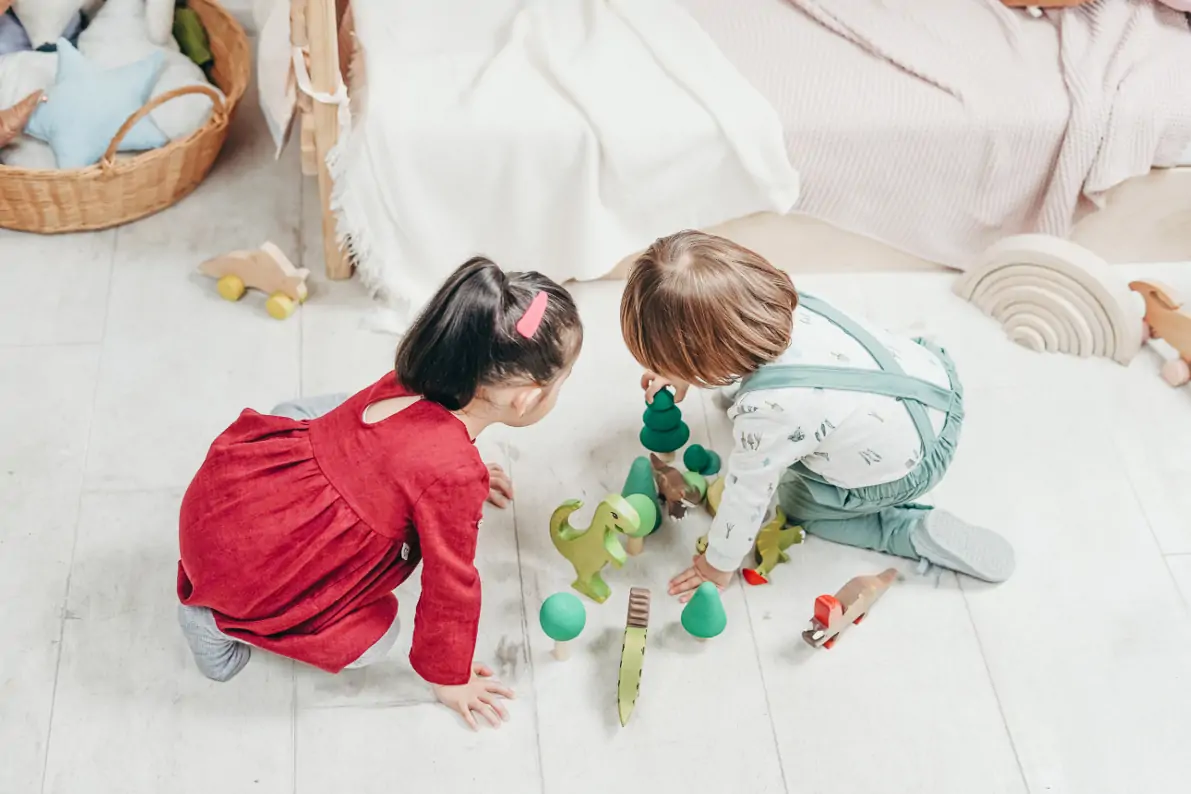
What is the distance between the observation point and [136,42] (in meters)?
1.90

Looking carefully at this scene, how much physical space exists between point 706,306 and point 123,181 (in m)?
1.00

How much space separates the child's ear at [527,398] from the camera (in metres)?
1.15

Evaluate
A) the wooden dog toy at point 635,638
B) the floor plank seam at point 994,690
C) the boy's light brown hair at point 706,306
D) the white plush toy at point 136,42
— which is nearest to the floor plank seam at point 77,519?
the white plush toy at point 136,42

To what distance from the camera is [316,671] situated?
4.50ft

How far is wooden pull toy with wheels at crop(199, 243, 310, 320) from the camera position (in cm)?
169

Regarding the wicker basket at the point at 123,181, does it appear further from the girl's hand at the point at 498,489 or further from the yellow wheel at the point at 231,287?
the girl's hand at the point at 498,489

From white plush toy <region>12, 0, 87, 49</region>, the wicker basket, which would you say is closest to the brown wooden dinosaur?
the wicker basket

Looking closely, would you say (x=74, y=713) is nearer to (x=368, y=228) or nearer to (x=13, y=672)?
(x=13, y=672)

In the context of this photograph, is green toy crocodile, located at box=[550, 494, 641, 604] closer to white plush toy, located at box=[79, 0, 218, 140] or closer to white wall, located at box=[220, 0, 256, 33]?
white plush toy, located at box=[79, 0, 218, 140]

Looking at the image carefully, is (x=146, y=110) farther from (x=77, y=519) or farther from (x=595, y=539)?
(x=595, y=539)

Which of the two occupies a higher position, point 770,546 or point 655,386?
point 655,386

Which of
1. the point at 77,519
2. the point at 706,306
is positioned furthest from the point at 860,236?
the point at 77,519

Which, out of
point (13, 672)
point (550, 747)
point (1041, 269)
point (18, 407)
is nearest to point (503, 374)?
point (550, 747)

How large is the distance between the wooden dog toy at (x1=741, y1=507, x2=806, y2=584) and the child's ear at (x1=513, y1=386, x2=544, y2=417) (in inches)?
17.1
